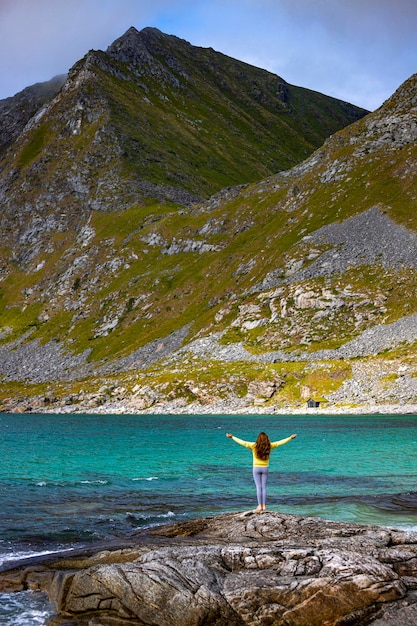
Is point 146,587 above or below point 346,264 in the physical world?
below

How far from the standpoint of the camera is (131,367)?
172500 mm

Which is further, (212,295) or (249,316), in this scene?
(212,295)

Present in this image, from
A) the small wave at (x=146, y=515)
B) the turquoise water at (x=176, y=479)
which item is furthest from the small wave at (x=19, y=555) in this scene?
the small wave at (x=146, y=515)

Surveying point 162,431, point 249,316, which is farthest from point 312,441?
point 249,316

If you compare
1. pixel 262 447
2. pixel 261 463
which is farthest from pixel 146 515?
pixel 262 447

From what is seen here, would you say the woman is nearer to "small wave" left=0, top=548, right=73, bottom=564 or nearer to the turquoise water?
the turquoise water

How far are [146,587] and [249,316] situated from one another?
151433 mm

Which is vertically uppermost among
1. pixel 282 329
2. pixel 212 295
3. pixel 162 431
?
pixel 212 295

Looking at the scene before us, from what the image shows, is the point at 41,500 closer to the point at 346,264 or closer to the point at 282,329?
the point at 282,329

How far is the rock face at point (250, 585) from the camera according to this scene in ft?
53.1

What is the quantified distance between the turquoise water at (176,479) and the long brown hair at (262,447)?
7.77 meters

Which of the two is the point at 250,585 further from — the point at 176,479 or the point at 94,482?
the point at 94,482

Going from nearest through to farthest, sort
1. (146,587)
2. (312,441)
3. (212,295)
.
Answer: (146,587)
(312,441)
(212,295)

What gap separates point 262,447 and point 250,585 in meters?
8.86
